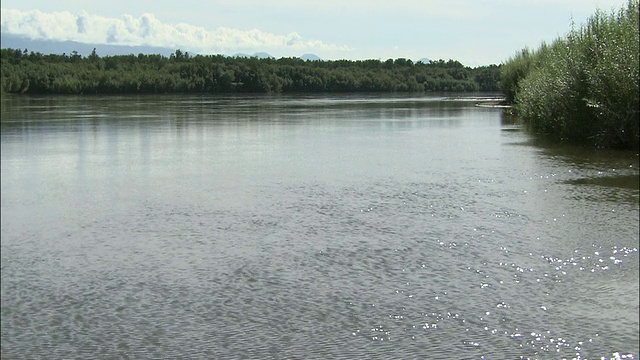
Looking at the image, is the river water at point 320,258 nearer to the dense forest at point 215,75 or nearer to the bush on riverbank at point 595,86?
the bush on riverbank at point 595,86

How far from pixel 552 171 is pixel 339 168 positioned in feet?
19.4

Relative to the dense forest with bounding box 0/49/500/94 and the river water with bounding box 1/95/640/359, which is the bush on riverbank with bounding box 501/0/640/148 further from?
the dense forest with bounding box 0/49/500/94

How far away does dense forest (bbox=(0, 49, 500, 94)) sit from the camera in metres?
105

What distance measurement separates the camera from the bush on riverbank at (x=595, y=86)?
25500 mm

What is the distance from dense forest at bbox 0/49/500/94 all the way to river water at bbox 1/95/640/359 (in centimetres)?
8418

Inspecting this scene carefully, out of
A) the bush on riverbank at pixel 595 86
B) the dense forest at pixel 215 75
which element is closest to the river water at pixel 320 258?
the bush on riverbank at pixel 595 86

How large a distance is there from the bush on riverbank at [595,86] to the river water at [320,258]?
3.04 meters

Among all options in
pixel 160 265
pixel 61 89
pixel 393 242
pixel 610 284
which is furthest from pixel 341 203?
pixel 61 89

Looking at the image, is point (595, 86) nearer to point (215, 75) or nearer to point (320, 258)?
point (320, 258)

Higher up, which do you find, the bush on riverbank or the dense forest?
the dense forest

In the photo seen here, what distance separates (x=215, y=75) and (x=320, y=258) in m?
116

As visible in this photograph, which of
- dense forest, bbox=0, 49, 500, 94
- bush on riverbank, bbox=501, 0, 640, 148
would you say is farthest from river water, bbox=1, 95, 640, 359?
dense forest, bbox=0, 49, 500, 94

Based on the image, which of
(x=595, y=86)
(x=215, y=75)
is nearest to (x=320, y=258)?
(x=595, y=86)

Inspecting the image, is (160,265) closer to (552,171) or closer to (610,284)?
(610,284)
